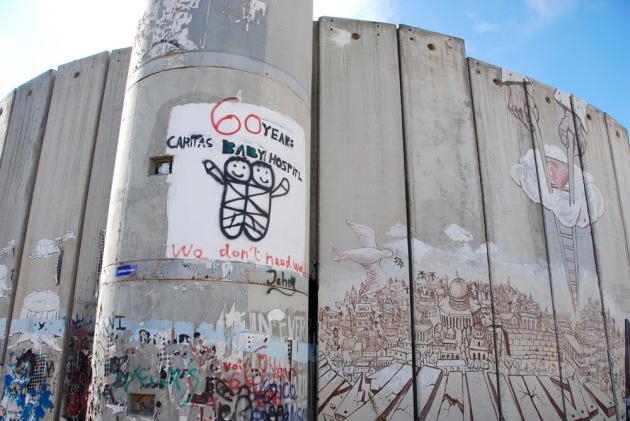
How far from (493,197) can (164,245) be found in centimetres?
745

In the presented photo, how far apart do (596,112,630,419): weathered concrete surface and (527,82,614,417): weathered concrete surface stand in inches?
10.0

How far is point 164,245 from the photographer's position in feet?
23.1

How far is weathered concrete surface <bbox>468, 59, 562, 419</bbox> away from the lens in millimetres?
10969

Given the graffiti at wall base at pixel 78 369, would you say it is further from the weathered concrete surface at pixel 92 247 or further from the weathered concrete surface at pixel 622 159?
the weathered concrete surface at pixel 622 159

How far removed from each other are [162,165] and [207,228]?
1.20 m

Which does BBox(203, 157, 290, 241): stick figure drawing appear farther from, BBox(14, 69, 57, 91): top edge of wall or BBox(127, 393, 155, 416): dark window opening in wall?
BBox(14, 69, 57, 91): top edge of wall

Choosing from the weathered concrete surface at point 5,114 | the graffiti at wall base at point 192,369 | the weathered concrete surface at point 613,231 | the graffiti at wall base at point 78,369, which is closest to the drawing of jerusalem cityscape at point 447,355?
the weathered concrete surface at point 613,231

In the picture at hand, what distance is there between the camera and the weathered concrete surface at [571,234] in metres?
12.0

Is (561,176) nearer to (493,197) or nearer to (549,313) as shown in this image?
(493,197)

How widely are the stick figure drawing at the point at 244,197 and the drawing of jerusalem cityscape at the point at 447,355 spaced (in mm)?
3013

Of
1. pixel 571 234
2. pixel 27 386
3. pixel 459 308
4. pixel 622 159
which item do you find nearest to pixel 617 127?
pixel 622 159

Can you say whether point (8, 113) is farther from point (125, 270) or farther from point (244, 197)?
point (244, 197)

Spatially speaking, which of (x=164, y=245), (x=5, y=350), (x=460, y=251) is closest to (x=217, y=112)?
(x=164, y=245)

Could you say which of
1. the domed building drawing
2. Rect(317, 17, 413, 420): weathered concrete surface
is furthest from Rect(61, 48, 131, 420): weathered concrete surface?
the domed building drawing
